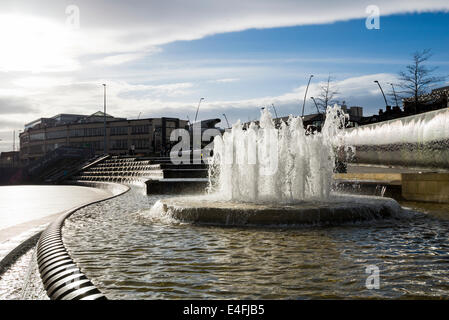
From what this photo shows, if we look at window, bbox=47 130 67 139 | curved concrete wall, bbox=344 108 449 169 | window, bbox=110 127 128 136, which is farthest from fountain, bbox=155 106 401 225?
window, bbox=47 130 67 139

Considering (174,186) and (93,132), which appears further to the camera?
(93,132)

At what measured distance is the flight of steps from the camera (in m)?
15.7

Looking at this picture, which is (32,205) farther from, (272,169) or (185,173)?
(272,169)

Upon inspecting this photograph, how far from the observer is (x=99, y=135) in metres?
95.8

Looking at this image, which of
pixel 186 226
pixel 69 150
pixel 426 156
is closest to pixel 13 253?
pixel 186 226

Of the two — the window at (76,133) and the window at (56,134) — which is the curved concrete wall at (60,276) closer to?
the window at (76,133)

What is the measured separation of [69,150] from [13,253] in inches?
1967

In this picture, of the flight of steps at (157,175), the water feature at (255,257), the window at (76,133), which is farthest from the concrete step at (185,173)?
the window at (76,133)

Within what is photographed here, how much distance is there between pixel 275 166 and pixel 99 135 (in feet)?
297

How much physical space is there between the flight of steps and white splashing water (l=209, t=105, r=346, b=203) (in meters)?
4.40

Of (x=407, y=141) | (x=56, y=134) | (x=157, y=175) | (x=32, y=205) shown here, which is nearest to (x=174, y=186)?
(x=32, y=205)

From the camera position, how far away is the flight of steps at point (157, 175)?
15.7 metres

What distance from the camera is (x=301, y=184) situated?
1071 cm

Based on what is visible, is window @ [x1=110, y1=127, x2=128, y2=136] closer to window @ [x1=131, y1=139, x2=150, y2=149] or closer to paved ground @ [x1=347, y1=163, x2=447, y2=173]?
window @ [x1=131, y1=139, x2=150, y2=149]
